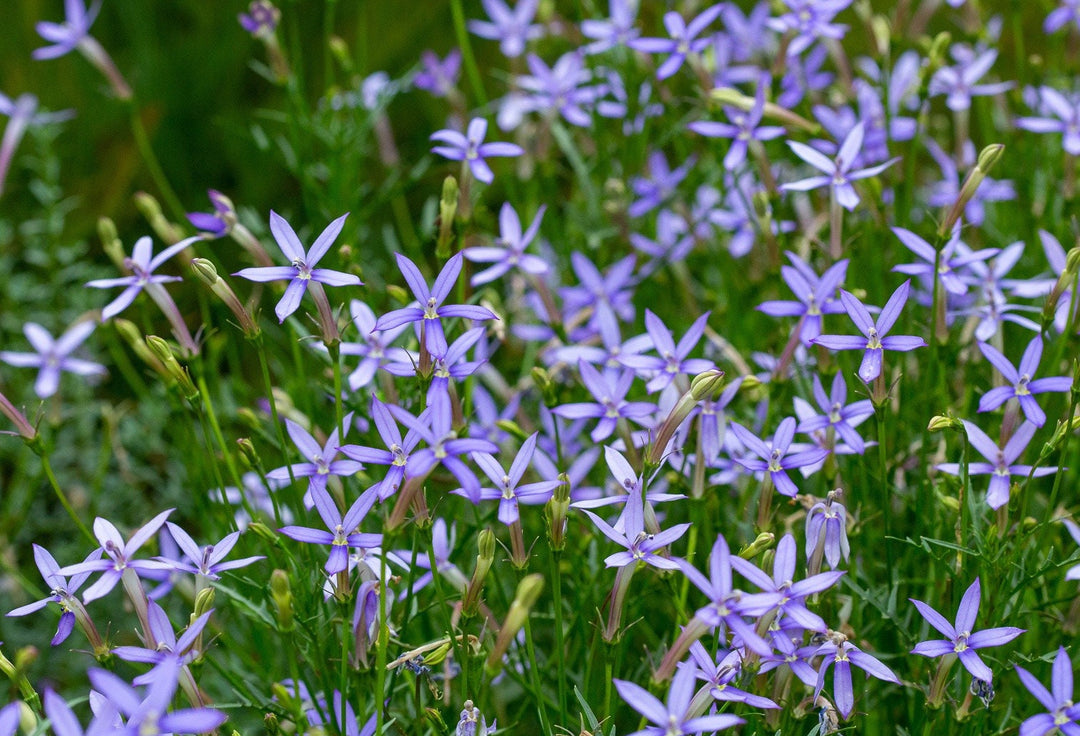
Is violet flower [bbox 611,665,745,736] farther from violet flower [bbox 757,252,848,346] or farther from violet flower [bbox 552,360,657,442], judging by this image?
violet flower [bbox 757,252,848,346]

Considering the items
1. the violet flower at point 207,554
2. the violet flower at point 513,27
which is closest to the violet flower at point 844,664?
the violet flower at point 207,554

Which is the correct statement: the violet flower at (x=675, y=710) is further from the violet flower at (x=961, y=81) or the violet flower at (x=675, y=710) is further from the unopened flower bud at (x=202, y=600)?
the violet flower at (x=961, y=81)

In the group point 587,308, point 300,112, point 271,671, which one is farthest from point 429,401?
point 300,112

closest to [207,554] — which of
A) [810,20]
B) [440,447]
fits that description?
[440,447]

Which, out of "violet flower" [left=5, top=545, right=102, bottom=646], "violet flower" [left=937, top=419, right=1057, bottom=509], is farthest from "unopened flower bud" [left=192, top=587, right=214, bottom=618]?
"violet flower" [left=937, top=419, right=1057, bottom=509]

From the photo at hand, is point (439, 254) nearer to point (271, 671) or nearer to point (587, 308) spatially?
point (587, 308)
